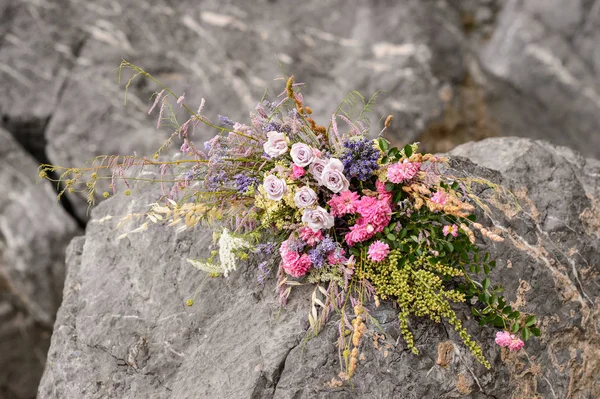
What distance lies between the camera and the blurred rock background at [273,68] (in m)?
4.69

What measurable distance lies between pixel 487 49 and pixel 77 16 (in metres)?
3.31

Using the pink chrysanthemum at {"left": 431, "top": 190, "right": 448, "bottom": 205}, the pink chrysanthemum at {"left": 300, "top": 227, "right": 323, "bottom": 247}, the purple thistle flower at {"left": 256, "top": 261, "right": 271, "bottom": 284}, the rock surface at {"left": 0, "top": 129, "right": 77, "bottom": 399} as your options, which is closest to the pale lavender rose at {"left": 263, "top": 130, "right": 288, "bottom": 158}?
the pink chrysanthemum at {"left": 300, "top": 227, "right": 323, "bottom": 247}

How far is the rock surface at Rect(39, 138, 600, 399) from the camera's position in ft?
6.30

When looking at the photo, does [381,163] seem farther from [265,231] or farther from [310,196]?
[265,231]

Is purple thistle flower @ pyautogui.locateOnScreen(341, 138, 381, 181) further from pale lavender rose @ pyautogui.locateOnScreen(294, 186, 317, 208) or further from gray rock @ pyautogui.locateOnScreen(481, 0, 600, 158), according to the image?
gray rock @ pyautogui.locateOnScreen(481, 0, 600, 158)

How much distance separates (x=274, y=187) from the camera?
1.88m

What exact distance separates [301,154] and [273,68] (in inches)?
123

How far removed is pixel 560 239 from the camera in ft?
7.94

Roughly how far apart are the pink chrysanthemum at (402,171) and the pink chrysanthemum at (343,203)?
13cm

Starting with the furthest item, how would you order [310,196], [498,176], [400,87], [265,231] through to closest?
[400,87], [498,176], [265,231], [310,196]

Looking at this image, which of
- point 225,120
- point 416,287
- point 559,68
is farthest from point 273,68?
point 416,287

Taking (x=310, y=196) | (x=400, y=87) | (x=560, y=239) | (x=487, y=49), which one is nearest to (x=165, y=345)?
(x=310, y=196)

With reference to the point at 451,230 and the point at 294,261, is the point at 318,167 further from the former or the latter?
the point at 451,230

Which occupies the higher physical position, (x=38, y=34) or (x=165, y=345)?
(x=165, y=345)
